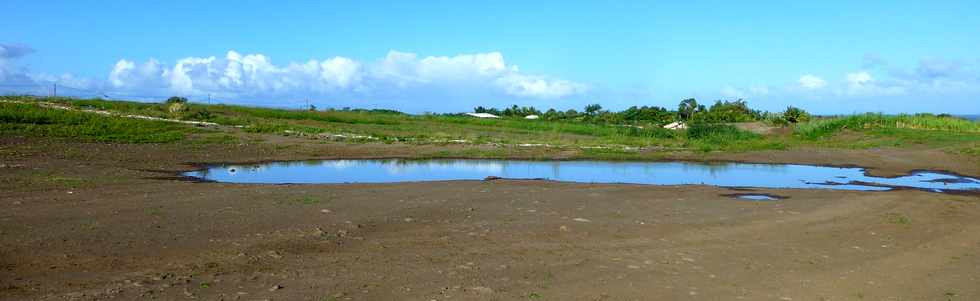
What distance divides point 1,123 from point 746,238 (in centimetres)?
2649

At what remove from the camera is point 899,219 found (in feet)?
41.9

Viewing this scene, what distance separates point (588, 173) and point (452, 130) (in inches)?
883

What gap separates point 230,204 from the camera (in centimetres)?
1253

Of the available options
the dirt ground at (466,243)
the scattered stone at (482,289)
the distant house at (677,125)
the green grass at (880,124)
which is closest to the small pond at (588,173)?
the dirt ground at (466,243)

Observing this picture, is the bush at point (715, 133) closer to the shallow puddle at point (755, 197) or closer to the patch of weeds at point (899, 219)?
the shallow puddle at point (755, 197)

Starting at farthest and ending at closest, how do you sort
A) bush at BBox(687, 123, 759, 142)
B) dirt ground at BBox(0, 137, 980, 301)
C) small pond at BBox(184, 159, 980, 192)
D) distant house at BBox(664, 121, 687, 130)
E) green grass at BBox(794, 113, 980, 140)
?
distant house at BBox(664, 121, 687, 130) < green grass at BBox(794, 113, 980, 140) < bush at BBox(687, 123, 759, 142) < small pond at BBox(184, 159, 980, 192) < dirt ground at BBox(0, 137, 980, 301)

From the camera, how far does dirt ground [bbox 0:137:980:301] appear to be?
7.50 metres

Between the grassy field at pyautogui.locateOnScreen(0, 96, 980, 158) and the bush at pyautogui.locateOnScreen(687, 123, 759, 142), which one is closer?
the grassy field at pyautogui.locateOnScreen(0, 96, 980, 158)

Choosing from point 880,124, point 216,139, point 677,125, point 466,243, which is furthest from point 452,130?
point 466,243

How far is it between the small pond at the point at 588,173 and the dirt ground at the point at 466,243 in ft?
12.7

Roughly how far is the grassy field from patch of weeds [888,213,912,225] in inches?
679

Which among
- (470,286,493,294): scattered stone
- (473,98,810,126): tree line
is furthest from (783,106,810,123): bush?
(470,286,493,294): scattered stone

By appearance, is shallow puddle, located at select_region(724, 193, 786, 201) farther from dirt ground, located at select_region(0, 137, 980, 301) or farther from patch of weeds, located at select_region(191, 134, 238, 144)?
patch of weeds, located at select_region(191, 134, 238, 144)

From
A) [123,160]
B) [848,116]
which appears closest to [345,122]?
[123,160]
